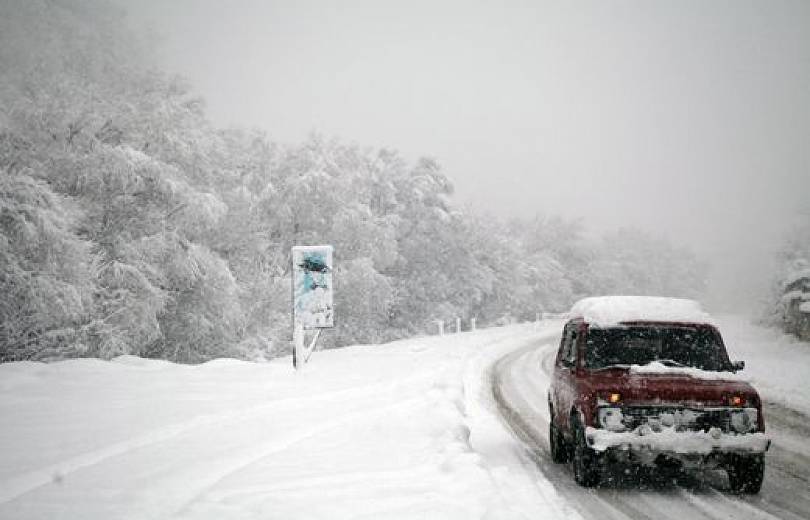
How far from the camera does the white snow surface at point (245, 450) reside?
199 inches

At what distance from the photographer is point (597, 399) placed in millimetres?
6152

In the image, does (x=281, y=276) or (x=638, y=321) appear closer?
(x=638, y=321)

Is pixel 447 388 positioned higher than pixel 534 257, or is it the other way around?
pixel 534 257

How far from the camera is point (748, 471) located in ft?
19.9

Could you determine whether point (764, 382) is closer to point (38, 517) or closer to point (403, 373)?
point (403, 373)

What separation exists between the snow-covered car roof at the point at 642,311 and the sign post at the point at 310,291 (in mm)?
10042

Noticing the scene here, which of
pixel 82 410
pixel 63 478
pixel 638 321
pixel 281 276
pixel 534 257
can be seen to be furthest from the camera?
pixel 534 257

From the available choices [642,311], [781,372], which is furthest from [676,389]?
[781,372]

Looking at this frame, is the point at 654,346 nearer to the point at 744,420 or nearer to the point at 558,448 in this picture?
the point at 744,420

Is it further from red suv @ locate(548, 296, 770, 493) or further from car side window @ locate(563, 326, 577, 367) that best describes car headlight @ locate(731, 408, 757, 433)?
car side window @ locate(563, 326, 577, 367)

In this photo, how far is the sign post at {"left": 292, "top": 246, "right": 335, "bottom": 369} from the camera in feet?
54.2

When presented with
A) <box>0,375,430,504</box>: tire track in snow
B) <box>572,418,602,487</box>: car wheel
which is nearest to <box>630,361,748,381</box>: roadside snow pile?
<box>572,418,602,487</box>: car wheel

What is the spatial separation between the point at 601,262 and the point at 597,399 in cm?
8604

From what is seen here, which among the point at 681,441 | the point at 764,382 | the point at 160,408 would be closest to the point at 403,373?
the point at 160,408
